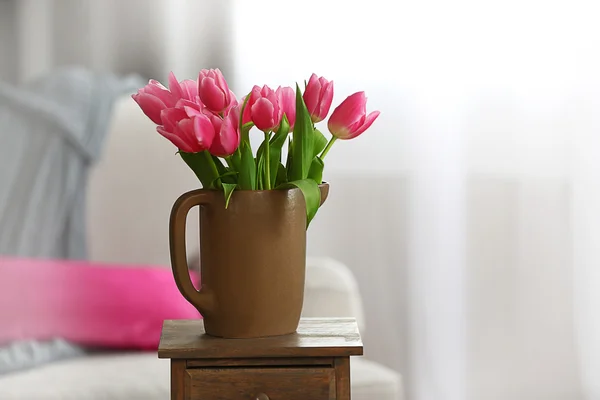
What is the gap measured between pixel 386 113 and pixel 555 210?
48 cm

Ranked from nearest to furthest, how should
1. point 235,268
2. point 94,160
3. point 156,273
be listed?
point 235,268 → point 156,273 → point 94,160

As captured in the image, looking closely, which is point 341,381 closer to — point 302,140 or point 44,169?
point 302,140

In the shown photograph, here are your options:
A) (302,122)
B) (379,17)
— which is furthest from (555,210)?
(302,122)

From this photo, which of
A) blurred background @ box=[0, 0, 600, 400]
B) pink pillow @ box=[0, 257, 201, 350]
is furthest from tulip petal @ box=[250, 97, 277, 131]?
blurred background @ box=[0, 0, 600, 400]

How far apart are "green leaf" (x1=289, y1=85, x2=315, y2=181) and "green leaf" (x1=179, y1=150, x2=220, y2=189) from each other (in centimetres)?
9

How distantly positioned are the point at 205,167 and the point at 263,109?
0.10 m

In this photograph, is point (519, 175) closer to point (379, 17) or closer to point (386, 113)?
point (386, 113)

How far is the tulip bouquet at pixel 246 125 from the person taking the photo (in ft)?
3.08

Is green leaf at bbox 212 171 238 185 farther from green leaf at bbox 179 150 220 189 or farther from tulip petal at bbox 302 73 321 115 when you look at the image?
→ tulip petal at bbox 302 73 321 115

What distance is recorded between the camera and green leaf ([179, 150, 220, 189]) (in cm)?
99

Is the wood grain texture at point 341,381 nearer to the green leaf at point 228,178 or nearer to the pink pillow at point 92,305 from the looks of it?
the green leaf at point 228,178

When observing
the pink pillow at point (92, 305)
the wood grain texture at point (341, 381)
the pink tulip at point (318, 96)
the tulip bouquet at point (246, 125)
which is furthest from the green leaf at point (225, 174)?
the pink pillow at point (92, 305)

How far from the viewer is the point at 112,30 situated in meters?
2.38

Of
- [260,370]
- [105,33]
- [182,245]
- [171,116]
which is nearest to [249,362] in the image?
[260,370]
